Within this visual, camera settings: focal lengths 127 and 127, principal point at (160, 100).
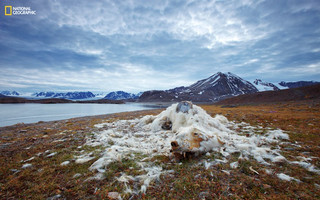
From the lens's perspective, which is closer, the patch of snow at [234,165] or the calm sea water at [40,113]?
the patch of snow at [234,165]

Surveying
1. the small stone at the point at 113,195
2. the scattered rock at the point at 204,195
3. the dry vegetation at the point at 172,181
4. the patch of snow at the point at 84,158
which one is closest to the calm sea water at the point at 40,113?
the patch of snow at the point at 84,158

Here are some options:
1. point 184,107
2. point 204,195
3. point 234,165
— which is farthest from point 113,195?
point 184,107

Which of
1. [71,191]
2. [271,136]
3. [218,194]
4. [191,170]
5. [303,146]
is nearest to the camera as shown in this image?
[218,194]

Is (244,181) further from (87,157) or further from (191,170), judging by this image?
(87,157)

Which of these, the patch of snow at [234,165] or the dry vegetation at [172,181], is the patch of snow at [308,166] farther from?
the patch of snow at [234,165]

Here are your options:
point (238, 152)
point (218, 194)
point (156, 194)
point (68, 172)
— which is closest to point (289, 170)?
point (238, 152)

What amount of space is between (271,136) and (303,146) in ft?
4.77

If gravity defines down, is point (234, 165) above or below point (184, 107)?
below

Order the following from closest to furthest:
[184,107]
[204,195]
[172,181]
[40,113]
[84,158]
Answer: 1. [204,195]
2. [172,181]
3. [84,158]
4. [184,107]
5. [40,113]

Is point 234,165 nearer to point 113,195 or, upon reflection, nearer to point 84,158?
point 113,195

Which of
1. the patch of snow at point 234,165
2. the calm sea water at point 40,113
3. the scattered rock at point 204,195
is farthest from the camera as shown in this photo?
the calm sea water at point 40,113

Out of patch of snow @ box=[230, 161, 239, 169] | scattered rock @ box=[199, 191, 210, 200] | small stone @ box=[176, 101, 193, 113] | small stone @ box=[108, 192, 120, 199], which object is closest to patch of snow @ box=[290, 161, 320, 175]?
patch of snow @ box=[230, 161, 239, 169]

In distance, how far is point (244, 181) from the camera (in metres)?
3.29

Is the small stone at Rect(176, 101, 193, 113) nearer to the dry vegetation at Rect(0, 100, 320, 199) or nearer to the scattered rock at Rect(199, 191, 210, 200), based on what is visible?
the dry vegetation at Rect(0, 100, 320, 199)
